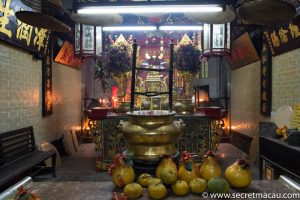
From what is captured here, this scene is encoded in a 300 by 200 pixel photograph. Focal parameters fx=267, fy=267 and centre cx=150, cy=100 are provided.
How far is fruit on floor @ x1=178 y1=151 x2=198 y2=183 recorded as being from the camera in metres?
1.69

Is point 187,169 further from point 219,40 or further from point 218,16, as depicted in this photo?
point 219,40

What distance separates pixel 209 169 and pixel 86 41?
485 cm

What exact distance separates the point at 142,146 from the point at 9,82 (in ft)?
11.2

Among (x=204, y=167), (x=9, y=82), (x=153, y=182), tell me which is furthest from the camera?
(x=9, y=82)

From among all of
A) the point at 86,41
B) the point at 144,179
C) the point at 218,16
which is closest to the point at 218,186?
the point at 144,179

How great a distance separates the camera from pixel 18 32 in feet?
13.9

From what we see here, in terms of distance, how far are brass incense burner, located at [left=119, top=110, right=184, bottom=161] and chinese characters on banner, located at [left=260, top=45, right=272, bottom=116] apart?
13.9 ft

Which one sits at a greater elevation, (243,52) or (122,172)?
(243,52)

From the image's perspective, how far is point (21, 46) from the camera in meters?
4.51

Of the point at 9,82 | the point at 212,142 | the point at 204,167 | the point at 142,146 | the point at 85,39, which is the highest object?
the point at 85,39

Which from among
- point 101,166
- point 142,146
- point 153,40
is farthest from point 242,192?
point 153,40

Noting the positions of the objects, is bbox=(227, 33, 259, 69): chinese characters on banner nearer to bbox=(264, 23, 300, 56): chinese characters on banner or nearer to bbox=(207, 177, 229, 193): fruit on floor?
bbox=(264, 23, 300, 56): chinese characters on banner

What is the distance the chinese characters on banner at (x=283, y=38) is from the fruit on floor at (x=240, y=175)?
122 inches

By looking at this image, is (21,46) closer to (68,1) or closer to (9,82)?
(9,82)
